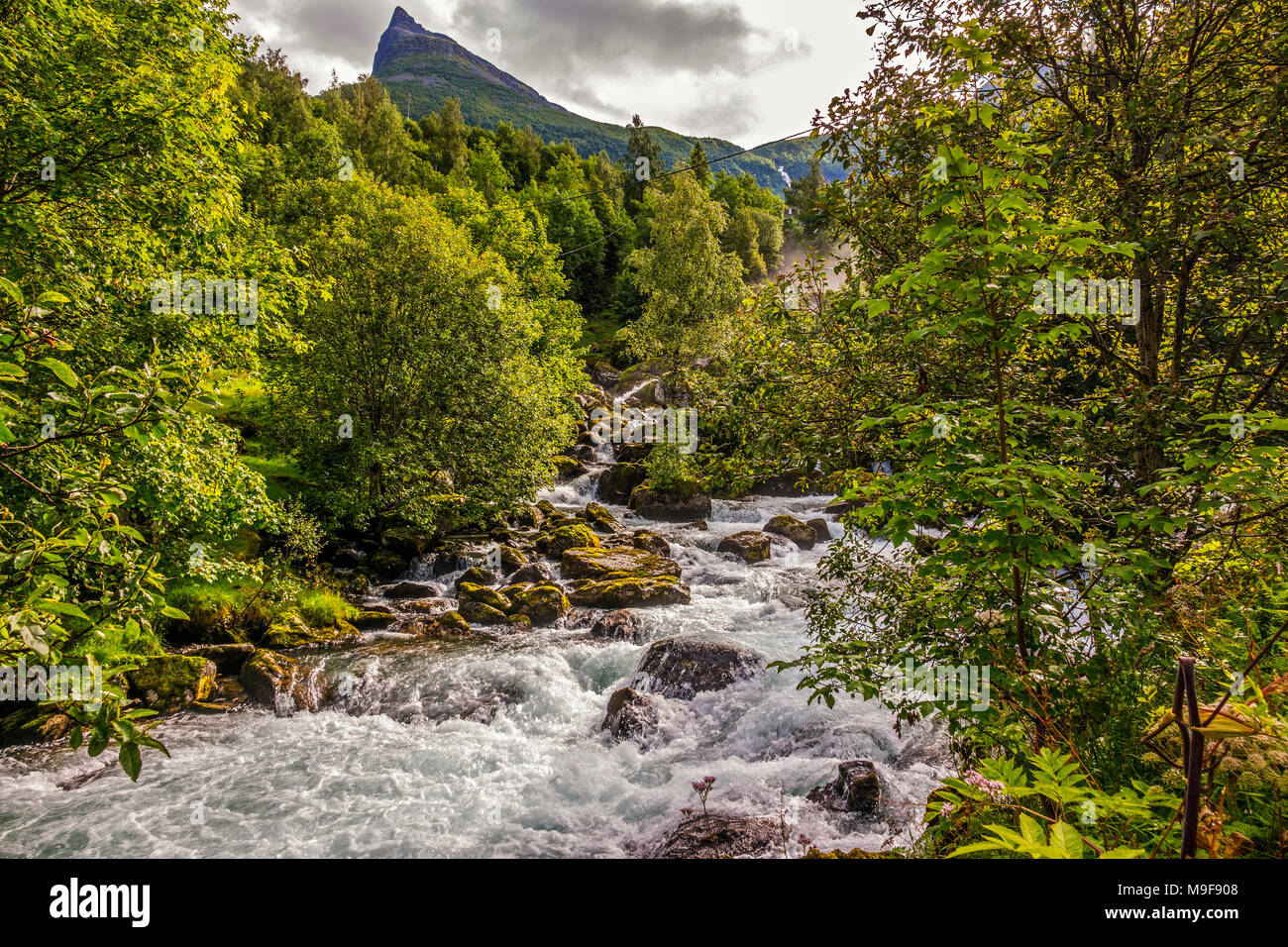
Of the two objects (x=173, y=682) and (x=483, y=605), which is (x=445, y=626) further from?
(x=173, y=682)

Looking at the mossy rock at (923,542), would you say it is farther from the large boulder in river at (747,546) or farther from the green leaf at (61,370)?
the large boulder in river at (747,546)

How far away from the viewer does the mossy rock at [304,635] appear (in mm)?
13242

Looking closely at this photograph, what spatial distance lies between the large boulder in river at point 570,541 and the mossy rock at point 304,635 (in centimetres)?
744

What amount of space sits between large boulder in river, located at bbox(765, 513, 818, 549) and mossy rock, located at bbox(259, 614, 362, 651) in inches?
576

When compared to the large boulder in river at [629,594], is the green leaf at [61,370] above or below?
above

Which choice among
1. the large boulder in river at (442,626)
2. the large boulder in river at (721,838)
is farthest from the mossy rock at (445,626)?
the large boulder in river at (721,838)

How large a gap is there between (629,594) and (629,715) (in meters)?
6.22

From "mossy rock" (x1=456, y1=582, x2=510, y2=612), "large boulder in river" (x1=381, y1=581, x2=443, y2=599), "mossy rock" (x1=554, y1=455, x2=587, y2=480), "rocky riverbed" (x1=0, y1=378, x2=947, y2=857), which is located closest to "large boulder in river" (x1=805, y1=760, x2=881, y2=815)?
"rocky riverbed" (x1=0, y1=378, x2=947, y2=857)

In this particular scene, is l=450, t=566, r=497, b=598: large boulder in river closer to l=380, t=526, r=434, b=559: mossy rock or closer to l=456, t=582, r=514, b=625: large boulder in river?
l=456, t=582, r=514, b=625: large boulder in river

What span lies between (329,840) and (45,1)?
11.3m

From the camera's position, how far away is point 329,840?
7547mm

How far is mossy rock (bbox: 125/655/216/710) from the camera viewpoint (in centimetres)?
1053

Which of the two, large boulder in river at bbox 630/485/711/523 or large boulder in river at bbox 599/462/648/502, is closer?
large boulder in river at bbox 630/485/711/523

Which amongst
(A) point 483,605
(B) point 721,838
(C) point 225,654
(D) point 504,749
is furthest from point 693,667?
(C) point 225,654
